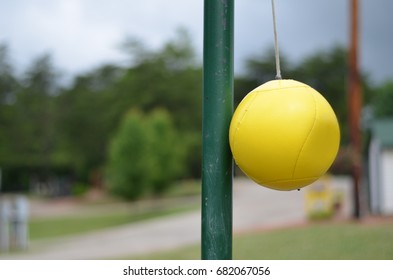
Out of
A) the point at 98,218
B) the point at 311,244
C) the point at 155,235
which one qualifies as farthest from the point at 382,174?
the point at 98,218

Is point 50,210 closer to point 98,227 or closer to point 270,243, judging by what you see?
point 98,227

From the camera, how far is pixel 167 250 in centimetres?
964

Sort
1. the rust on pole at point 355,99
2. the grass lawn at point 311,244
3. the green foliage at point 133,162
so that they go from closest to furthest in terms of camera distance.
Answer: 1. the grass lawn at point 311,244
2. the rust on pole at point 355,99
3. the green foliage at point 133,162

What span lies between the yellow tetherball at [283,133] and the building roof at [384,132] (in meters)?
11.4

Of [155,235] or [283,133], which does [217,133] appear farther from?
[155,235]

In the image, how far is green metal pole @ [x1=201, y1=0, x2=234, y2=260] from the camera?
1.99 meters

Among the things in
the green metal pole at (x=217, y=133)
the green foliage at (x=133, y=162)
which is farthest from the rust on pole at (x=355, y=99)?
the green metal pole at (x=217, y=133)

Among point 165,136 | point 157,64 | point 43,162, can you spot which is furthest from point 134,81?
point 165,136

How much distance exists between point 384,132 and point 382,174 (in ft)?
3.25

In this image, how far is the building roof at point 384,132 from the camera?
12.8m

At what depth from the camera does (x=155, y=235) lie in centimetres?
1241

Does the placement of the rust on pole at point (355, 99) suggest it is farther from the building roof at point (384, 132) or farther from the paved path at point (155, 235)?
the paved path at point (155, 235)

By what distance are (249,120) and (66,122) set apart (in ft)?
105
